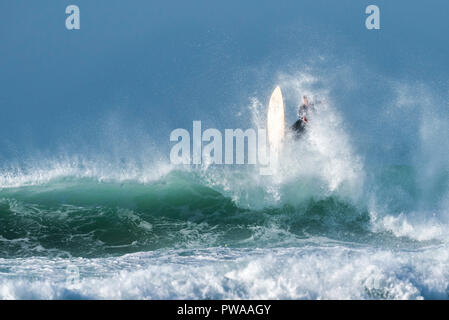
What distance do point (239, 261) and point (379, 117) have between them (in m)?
18.4

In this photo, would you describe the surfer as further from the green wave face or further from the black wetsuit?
the green wave face

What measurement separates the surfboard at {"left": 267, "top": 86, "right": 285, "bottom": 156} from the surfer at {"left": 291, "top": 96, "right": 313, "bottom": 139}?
32 cm

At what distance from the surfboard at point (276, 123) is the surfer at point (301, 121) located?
321 mm

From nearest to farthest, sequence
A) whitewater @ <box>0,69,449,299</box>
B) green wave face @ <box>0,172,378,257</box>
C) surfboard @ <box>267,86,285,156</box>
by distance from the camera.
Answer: whitewater @ <box>0,69,449,299</box> < green wave face @ <box>0,172,378,257</box> < surfboard @ <box>267,86,285,156</box>

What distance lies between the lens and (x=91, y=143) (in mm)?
19094

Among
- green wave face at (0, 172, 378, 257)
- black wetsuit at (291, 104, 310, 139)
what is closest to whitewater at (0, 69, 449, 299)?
green wave face at (0, 172, 378, 257)

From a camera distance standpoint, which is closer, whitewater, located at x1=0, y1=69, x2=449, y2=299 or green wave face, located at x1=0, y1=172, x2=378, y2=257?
whitewater, located at x1=0, y1=69, x2=449, y2=299

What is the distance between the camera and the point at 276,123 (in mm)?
13641

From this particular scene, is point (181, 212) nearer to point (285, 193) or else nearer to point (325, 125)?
point (285, 193)

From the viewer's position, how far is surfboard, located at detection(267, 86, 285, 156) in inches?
532

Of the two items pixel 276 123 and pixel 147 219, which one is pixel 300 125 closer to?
pixel 276 123

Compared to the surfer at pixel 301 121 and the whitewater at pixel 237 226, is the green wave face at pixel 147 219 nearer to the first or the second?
the whitewater at pixel 237 226

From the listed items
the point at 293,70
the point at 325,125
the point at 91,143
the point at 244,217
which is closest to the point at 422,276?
the point at 244,217

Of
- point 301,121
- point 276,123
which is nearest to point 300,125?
point 301,121
